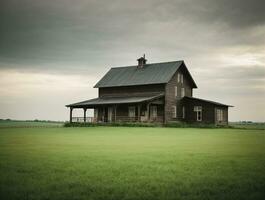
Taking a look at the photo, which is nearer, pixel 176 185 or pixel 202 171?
pixel 176 185

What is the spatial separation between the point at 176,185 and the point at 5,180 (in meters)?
3.77

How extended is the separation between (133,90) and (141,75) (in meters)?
2.43

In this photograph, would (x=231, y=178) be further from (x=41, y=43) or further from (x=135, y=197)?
(x=41, y=43)

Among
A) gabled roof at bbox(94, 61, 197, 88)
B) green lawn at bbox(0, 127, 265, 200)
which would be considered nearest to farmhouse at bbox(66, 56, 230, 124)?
gabled roof at bbox(94, 61, 197, 88)

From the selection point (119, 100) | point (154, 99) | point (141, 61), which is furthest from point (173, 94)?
point (141, 61)

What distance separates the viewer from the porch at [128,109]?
41125 mm

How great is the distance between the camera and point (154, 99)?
41469 mm

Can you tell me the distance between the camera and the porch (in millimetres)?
41125

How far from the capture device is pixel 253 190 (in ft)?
22.8

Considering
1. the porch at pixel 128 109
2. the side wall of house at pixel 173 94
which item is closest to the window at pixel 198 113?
the side wall of house at pixel 173 94

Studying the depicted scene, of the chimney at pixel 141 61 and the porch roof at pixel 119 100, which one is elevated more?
the chimney at pixel 141 61

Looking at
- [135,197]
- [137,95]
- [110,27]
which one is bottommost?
[135,197]

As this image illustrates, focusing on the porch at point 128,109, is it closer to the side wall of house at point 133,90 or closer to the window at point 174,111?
the side wall of house at point 133,90

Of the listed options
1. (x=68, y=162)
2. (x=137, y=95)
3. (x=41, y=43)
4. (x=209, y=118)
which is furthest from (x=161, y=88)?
(x=68, y=162)
